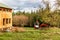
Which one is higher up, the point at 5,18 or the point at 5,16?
the point at 5,16

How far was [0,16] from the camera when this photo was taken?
25938mm

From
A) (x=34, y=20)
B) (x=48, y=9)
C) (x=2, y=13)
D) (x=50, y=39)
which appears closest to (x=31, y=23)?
(x=34, y=20)

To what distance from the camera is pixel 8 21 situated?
29.5 meters

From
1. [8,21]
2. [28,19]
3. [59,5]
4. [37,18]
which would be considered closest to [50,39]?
[59,5]

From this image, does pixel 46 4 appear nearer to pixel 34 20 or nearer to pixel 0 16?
pixel 0 16

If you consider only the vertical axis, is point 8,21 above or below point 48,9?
below

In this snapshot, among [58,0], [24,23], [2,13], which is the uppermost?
[58,0]

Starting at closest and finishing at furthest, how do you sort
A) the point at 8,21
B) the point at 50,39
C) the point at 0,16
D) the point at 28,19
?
1. the point at 50,39
2. the point at 0,16
3. the point at 8,21
4. the point at 28,19

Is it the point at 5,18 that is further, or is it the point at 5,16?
the point at 5,18

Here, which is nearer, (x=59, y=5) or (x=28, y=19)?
(x=59, y=5)

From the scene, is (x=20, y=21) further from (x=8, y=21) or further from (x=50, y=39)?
(x=50, y=39)

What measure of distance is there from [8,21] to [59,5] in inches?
378

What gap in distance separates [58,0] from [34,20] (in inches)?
888

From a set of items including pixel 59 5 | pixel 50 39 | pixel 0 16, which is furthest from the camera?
pixel 0 16
